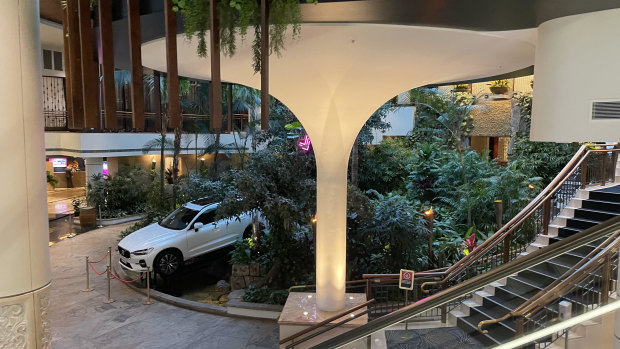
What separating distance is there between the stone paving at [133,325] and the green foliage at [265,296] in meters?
0.57

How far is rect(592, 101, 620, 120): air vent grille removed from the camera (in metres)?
3.67

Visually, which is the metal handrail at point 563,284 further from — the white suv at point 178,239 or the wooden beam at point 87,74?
the white suv at point 178,239

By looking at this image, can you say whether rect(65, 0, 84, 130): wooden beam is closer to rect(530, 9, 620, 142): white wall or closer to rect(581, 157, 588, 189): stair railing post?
rect(530, 9, 620, 142): white wall

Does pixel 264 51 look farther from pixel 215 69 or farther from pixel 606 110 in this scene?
pixel 606 110

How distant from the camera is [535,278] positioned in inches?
245

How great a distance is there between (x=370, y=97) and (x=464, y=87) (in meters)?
12.7

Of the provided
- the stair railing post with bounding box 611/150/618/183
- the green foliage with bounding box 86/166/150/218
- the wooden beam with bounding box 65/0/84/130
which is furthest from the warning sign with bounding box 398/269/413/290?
the green foliage with bounding box 86/166/150/218

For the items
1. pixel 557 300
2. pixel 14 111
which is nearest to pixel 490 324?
pixel 557 300

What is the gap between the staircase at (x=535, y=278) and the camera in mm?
5051

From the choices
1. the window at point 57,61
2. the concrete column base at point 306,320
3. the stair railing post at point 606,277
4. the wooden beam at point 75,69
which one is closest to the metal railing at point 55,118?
the window at point 57,61

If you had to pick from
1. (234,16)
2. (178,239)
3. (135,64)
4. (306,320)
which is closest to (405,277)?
(306,320)

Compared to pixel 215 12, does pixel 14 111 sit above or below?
below

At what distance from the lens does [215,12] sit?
3.48 m

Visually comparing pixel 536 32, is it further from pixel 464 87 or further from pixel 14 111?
pixel 464 87
